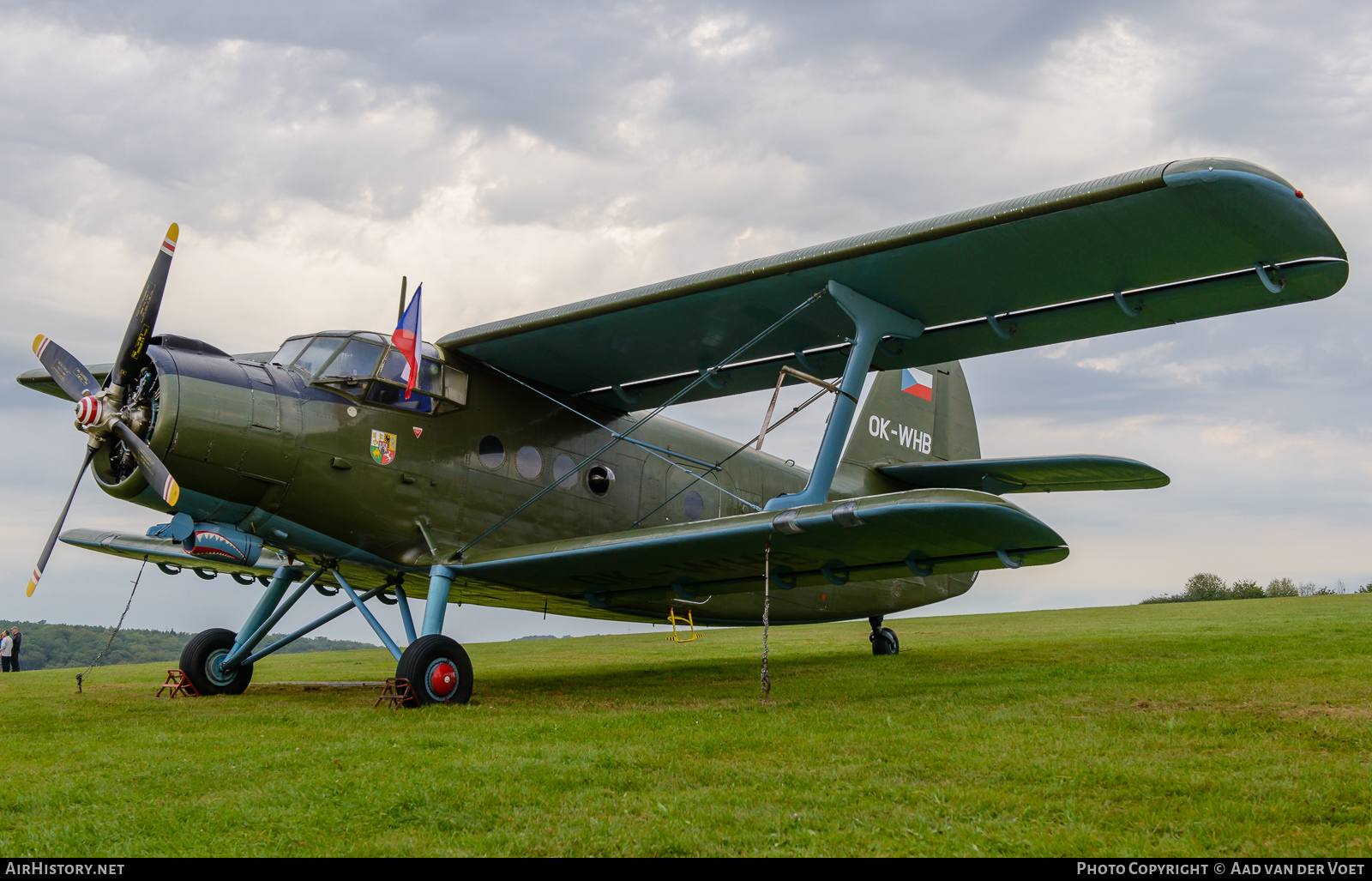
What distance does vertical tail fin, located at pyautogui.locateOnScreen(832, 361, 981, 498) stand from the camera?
47.3 feet

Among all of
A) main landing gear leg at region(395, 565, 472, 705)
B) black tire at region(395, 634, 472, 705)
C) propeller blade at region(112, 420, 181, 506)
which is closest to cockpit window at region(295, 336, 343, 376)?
propeller blade at region(112, 420, 181, 506)

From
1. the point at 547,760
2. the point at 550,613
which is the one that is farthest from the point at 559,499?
the point at 547,760

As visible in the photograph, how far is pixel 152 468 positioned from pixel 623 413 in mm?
5478

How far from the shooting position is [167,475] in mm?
7422

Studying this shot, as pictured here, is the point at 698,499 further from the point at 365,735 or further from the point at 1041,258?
the point at 365,735

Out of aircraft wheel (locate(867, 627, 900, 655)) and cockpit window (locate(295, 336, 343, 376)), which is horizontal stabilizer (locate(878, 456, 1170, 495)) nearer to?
aircraft wheel (locate(867, 627, 900, 655))

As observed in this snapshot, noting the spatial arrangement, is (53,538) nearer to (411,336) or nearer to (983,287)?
(411,336)

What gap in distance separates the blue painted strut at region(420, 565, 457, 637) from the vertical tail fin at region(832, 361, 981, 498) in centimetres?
645

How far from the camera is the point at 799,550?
8656 millimetres

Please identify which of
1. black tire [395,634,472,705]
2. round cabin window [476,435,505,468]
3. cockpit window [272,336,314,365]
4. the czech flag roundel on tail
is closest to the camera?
black tire [395,634,472,705]

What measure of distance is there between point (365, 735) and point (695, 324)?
518 cm

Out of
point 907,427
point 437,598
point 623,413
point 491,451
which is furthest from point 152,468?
point 907,427

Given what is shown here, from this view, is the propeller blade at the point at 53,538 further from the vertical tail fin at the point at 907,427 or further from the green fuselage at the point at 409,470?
the vertical tail fin at the point at 907,427

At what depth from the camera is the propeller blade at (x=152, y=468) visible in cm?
736
